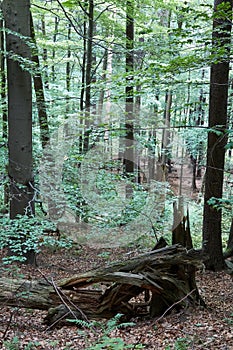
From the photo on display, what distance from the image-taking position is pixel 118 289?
488cm

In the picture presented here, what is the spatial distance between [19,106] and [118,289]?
4.44 meters

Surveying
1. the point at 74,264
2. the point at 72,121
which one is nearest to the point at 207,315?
the point at 74,264

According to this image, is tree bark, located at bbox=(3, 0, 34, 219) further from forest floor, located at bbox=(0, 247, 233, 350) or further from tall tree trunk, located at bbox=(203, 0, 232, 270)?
tall tree trunk, located at bbox=(203, 0, 232, 270)

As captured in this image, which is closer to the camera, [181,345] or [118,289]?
[181,345]

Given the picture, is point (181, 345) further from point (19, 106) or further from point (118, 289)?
point (19, 106)

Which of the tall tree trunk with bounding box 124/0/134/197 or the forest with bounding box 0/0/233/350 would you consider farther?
the tall tree trunk with bounding box 124/0/134/197

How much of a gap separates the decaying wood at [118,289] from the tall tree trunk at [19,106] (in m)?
2.28

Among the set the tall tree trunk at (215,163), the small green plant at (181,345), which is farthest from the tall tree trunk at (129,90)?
the small green plant at (181,345)

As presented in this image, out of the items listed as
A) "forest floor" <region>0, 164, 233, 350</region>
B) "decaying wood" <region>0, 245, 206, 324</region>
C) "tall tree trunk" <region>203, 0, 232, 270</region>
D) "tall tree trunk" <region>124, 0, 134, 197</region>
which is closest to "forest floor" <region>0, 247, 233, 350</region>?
"forest floor" <region>0, 164, 233, 350</region>

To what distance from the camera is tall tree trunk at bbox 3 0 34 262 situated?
6.82 metres

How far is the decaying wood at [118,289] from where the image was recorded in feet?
15.6

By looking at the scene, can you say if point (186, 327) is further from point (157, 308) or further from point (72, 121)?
point (72, 121)

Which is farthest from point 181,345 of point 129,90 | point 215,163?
point 129,90

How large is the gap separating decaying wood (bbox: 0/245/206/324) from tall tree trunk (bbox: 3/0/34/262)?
228 centimetres
